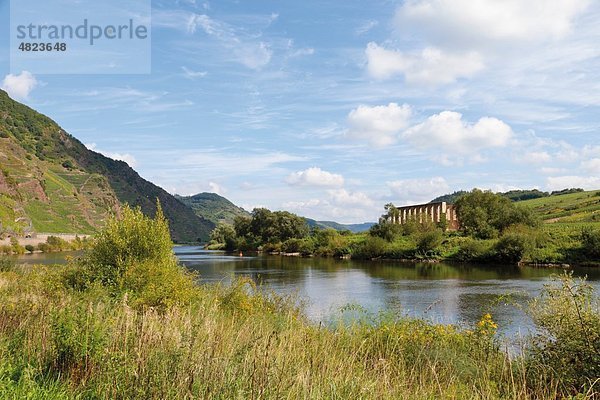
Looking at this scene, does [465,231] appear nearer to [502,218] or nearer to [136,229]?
[502,218]

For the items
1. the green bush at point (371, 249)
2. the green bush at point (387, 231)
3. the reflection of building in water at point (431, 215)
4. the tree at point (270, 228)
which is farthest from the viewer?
the tree at point (270, 228)

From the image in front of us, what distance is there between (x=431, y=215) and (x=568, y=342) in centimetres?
9040

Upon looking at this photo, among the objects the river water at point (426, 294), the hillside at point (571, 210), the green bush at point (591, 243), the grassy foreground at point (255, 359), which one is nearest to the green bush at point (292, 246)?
the hillside at point (571, 210)

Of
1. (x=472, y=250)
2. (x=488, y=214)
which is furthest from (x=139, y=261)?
(x=488, y=214)

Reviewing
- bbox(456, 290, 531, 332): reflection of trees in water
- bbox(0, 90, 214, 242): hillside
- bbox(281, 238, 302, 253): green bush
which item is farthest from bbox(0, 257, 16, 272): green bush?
bbox(281, 238, 302, 253): green bush

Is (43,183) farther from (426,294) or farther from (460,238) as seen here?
(426,294)

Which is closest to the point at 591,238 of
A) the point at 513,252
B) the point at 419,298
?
the point at 513,252

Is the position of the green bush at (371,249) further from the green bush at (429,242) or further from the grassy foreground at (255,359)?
the grassy foreground at (255,359)

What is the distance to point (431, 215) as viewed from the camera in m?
95.4

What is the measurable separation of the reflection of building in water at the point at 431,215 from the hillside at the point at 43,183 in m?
52.1

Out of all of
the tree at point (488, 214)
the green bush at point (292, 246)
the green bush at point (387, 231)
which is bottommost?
the green bush at point (292, 246)

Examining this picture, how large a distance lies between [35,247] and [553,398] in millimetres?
92848

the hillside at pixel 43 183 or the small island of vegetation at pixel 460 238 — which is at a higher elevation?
the hillside at pixel 43 183

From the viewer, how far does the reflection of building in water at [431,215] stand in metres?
91.7
